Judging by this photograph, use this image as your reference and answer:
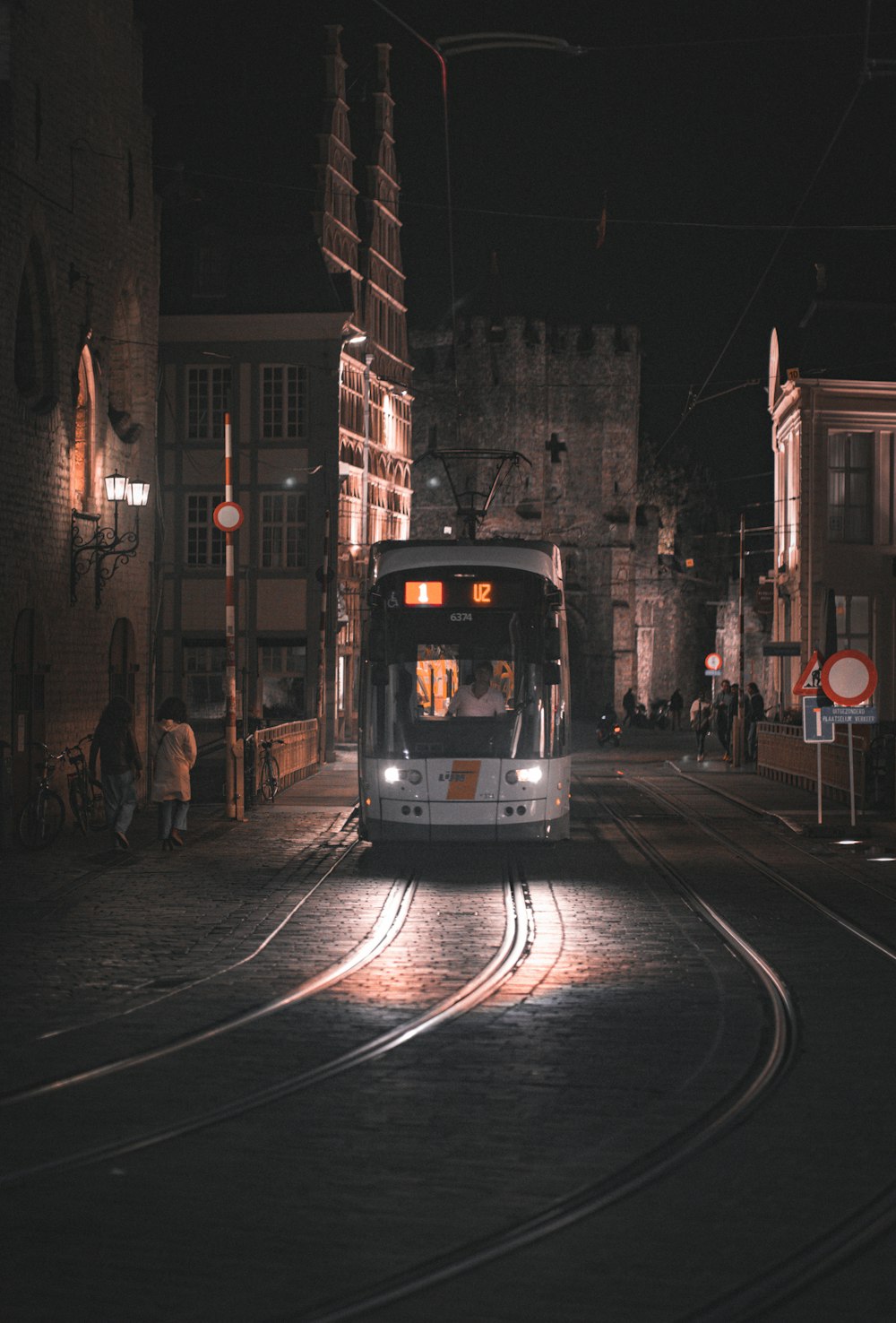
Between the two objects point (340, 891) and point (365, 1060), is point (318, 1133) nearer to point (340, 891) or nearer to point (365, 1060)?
point (365, 1060)

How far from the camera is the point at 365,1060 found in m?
8.44

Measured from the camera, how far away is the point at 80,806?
21.3 m

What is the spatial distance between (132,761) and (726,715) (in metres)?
25.7

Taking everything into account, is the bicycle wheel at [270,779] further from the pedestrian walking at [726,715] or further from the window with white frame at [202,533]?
the window with white frame at [202,533]

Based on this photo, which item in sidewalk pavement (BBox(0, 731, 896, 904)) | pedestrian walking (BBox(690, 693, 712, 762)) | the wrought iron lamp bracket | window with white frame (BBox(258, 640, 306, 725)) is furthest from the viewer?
window with white frame (BBox(258, 640, 306, 725))

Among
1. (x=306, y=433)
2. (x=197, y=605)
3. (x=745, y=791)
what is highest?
(x=306, y=433)

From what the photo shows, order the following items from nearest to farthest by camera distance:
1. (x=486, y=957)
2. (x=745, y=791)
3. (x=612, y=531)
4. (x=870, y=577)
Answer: (x=486, y=957), (x=745, y=791), (x=870, y=577), (x=612, y=531)

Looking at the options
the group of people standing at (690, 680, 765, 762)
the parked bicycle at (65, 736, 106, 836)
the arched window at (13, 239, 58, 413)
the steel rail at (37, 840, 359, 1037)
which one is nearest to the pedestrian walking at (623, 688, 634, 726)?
the group of people standing at (690, 680, 765, 762)

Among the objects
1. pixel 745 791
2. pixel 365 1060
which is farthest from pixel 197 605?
pixel 365 1060

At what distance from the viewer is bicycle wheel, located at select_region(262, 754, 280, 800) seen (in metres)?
28.0

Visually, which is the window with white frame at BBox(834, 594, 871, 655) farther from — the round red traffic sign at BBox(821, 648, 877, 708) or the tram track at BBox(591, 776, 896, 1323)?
the tram track at BBox(591, 776, 896, 1323)

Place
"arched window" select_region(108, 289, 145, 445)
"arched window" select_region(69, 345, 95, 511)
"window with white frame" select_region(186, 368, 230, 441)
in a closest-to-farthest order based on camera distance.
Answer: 1. "arched window" select_region(69, 345, 95, 511)
2. "arched window" select_region(108, 289, 145, 445)
3. "window with white frame" select_region(186, 368, 230, 441)

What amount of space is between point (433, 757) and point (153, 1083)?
35.3ft

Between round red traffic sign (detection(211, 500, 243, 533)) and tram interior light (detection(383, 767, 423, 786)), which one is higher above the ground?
round red traffic sign (detection(211, 500, 243, 533))
